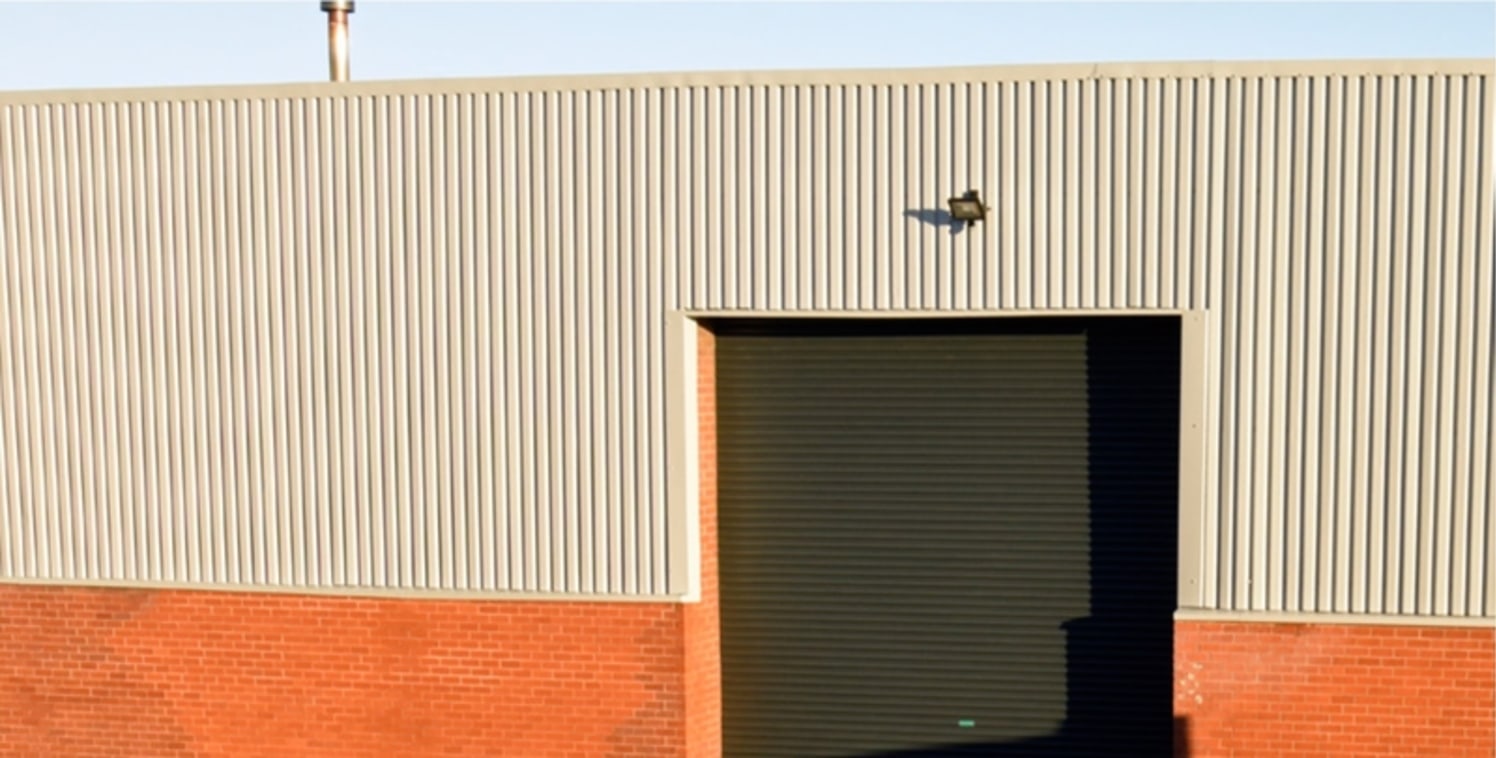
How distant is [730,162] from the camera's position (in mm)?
12891

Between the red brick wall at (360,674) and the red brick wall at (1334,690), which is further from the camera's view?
the red brick wall at (360,674)

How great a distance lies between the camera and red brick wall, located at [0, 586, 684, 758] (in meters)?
13.2

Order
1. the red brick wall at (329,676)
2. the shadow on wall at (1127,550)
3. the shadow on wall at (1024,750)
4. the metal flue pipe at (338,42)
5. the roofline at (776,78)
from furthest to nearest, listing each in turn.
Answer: the metal flue pipe at (338,42), the shadow on wall at (1024,750), the red brick wall at (329,676), the shadow on wall at (1127,550), the roofline at (776,78)

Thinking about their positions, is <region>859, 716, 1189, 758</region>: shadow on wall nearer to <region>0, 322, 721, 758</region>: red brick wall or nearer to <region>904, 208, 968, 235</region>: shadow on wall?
<region>0, 322, 721, 758</region>: red brick wall

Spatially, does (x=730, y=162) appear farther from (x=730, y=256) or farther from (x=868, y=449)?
(x=868, y=449)

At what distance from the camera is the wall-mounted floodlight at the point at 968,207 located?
486 inches

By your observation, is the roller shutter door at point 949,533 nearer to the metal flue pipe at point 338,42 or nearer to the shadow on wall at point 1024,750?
the shadow on wall at point 1024,750


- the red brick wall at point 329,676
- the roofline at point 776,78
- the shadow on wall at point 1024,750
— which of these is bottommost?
the shadow on wall at point 1024,750

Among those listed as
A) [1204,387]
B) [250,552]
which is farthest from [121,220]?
[1204,387]

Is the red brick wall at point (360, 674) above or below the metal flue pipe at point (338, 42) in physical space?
below

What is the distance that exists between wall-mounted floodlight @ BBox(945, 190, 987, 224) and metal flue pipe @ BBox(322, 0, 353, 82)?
544cm

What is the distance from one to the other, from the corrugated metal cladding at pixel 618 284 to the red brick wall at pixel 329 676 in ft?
0.87

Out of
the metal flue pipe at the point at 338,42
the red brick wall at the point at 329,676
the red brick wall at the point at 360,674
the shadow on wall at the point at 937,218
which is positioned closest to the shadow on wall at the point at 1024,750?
the red brick wall at the point at 360,674

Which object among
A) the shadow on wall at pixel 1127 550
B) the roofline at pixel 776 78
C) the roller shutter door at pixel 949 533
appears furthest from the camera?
the roller shutter door at pixel 949 533
